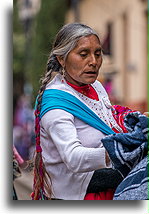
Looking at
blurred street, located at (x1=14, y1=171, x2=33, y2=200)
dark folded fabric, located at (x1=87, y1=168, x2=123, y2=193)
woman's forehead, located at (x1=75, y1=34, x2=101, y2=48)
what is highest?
woman's forehead, located at (x1=75, y1=34, x2=101, y2=48)

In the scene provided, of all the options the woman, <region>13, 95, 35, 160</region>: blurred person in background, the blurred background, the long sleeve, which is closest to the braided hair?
the woman

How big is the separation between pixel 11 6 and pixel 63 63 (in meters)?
0.42

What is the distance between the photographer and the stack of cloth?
237 cm

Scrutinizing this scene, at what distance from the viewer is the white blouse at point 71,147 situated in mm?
2461

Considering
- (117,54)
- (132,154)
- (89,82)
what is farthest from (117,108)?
(117,54)

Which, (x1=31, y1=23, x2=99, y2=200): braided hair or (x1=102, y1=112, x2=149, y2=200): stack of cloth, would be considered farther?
(x1=31, y1=23, x2=99, y2=200): braided hair

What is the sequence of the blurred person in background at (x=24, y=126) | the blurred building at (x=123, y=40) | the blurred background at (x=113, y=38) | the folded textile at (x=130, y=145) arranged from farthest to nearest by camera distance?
the blurred building at (x=123, y=40)
the blurred background at (x=113, y=38)
the blurred person in background at (x=24, y=126)
the folded textile at (x=130, y=145)

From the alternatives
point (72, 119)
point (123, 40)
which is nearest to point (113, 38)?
point (123, 40)

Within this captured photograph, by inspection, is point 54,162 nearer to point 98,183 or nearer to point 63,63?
point 98,183

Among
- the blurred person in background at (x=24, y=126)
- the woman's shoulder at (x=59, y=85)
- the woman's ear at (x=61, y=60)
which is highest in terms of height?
the woman's ear at (x=61, y=60)

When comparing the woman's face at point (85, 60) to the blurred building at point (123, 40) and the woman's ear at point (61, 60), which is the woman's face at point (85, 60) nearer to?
the woman's ear at point (61, 60)

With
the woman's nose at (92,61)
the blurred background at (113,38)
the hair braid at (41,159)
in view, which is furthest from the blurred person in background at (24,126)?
the woman's nose at (92,61)

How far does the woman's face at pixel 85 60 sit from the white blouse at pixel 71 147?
0.08 meters

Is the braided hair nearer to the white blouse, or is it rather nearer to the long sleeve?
the white blouse
